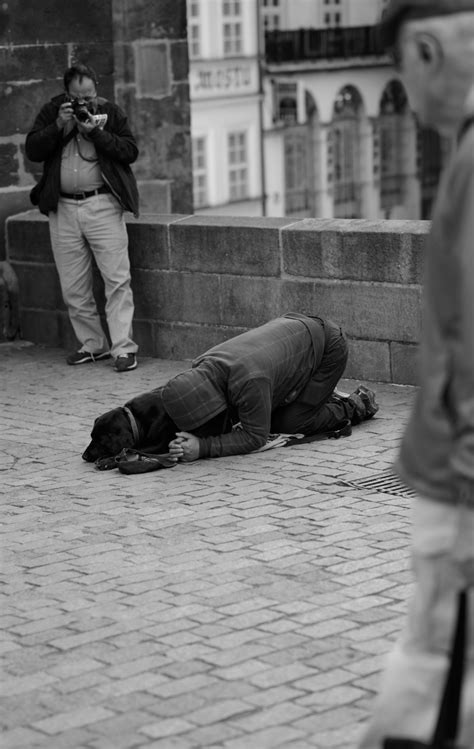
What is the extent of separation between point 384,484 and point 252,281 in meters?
3.11

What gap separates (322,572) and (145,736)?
1618 mm

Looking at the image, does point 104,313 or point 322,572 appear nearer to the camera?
point 322,572

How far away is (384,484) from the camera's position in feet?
24.1

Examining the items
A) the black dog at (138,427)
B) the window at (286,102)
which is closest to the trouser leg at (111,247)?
the black dog at (138,427)

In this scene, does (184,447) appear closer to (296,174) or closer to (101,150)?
(101,150)

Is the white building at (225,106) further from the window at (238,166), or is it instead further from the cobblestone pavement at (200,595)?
the cobblestone pavement at (200,595)

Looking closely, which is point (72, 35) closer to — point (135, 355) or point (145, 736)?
point (135, 355)

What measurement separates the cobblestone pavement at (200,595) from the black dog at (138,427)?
0.16 meters

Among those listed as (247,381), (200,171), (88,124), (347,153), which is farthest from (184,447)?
(347,153)

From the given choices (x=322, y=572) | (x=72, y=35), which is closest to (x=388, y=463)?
(x=322, y=572)

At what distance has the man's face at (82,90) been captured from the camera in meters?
10.4

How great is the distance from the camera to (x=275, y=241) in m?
10.0

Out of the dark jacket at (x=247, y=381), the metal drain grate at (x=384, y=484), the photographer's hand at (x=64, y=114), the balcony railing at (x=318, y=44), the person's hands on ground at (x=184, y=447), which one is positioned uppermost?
the balcony railing at (x=318, y=44)

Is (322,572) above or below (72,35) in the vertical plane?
below
